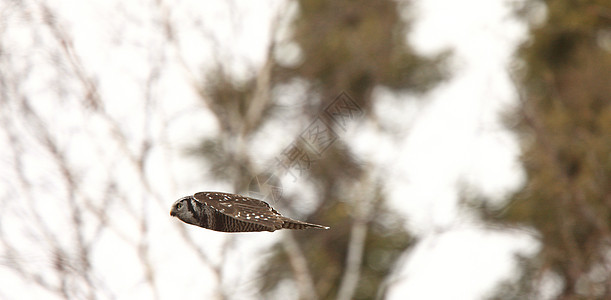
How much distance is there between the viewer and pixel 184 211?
52cm

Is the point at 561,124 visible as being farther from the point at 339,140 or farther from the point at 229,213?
the point at 229,213

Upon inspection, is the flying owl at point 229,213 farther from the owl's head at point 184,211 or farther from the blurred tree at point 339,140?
the blurred tree at point 339,140

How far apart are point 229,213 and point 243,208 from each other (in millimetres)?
15

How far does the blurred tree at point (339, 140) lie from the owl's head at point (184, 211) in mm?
1995

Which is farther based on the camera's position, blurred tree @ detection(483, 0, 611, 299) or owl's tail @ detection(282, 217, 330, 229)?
blurred tree @ detection(483, 0, 611, 299)

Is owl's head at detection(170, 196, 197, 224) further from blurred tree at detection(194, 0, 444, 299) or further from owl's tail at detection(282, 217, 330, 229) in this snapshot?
blurred tree at detection(194, 0, 444, 299)

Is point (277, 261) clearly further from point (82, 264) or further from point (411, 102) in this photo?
point (82, 264)

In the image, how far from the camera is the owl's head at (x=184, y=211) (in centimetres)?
52

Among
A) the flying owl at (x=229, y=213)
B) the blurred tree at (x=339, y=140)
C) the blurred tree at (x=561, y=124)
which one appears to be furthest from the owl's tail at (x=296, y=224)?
the blurred tree at (x=561, y=124)

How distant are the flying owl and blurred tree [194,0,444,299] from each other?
1998 millimetres

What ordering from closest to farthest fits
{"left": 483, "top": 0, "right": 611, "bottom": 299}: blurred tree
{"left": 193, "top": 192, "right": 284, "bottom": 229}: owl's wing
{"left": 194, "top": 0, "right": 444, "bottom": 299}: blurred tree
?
{"left": 193, "top": 192, "right": 284, "bottom": 229}: owl's wing < {"left": 194, "top": 0, "right": 444, "bottom": 299}: blurred tree < {"left": 483, "top": 0, "right": 611, "bottom": 299}: blurred tree

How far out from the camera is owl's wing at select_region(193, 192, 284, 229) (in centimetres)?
50

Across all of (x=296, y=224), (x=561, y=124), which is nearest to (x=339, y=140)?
(x=561, y=124)

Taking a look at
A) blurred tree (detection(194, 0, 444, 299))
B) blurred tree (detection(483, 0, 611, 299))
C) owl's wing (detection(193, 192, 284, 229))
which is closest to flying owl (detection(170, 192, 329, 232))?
owl's wing (detection(193, 192, 284, 229))
